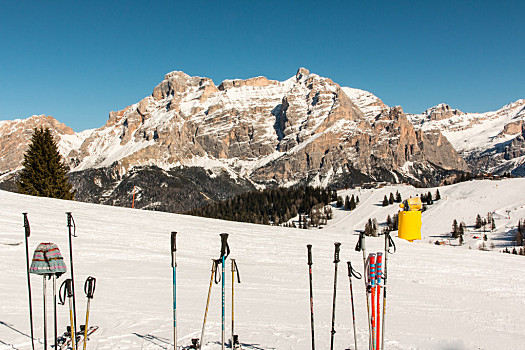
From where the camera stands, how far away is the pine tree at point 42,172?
39781mm

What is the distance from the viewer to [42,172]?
4019cm

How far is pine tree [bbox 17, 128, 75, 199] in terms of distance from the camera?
131 ft

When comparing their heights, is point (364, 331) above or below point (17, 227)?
below

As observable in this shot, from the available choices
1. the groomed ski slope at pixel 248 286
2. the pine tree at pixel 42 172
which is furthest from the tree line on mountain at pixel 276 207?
the groomed ski slope at pixel 248 286

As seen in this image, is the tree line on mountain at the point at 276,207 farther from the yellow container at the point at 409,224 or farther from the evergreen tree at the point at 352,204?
the yellow container at the point at 409,224

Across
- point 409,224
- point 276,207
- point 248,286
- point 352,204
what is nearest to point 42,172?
point 248,286

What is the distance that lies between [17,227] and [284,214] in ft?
487

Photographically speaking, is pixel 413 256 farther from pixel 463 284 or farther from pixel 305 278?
pixel 305 278

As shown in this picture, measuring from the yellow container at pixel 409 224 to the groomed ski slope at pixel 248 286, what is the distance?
1295 cm

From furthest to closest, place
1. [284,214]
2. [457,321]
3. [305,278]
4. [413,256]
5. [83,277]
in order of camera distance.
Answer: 1. [284,214]
2. [413,256]
3. [305,278]
4. [83,277]
5. [457,321]

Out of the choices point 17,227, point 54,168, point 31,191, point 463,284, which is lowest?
point 463,284

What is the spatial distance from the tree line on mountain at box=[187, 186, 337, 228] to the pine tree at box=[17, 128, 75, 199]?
387 feet

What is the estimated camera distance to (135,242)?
→ 2148 cm

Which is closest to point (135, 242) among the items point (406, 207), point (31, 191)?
point (31, 191)
